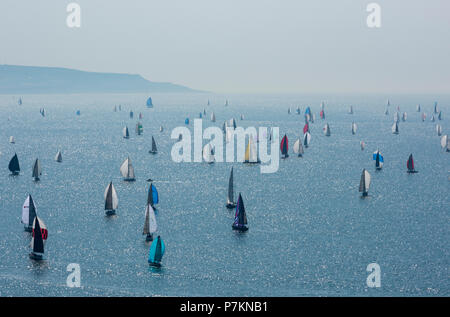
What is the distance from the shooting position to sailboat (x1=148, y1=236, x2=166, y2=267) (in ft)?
196

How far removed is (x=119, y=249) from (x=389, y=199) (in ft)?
149

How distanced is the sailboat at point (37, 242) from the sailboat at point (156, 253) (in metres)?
11.0

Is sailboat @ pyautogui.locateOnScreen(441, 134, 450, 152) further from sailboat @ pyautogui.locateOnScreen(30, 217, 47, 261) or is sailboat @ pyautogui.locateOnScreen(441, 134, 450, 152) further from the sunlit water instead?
sailboat @ pyautogui.locateOnScreen(30, 217, 47, 261)

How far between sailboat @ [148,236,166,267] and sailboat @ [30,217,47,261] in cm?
1096

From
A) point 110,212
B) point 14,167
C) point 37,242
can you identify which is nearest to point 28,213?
point 37,242

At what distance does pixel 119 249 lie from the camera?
66438 mm

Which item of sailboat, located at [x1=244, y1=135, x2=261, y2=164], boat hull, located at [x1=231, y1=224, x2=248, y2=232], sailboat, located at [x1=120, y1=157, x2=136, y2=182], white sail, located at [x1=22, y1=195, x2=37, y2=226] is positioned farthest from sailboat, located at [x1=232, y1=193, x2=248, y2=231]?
sailboat, located at [x1=244, y1=135, x2=261, y2=164]

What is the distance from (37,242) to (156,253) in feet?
39.4

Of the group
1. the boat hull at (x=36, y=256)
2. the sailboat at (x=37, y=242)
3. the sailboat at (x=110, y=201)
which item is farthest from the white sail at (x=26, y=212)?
the sailboat at (x=110, y=201)
